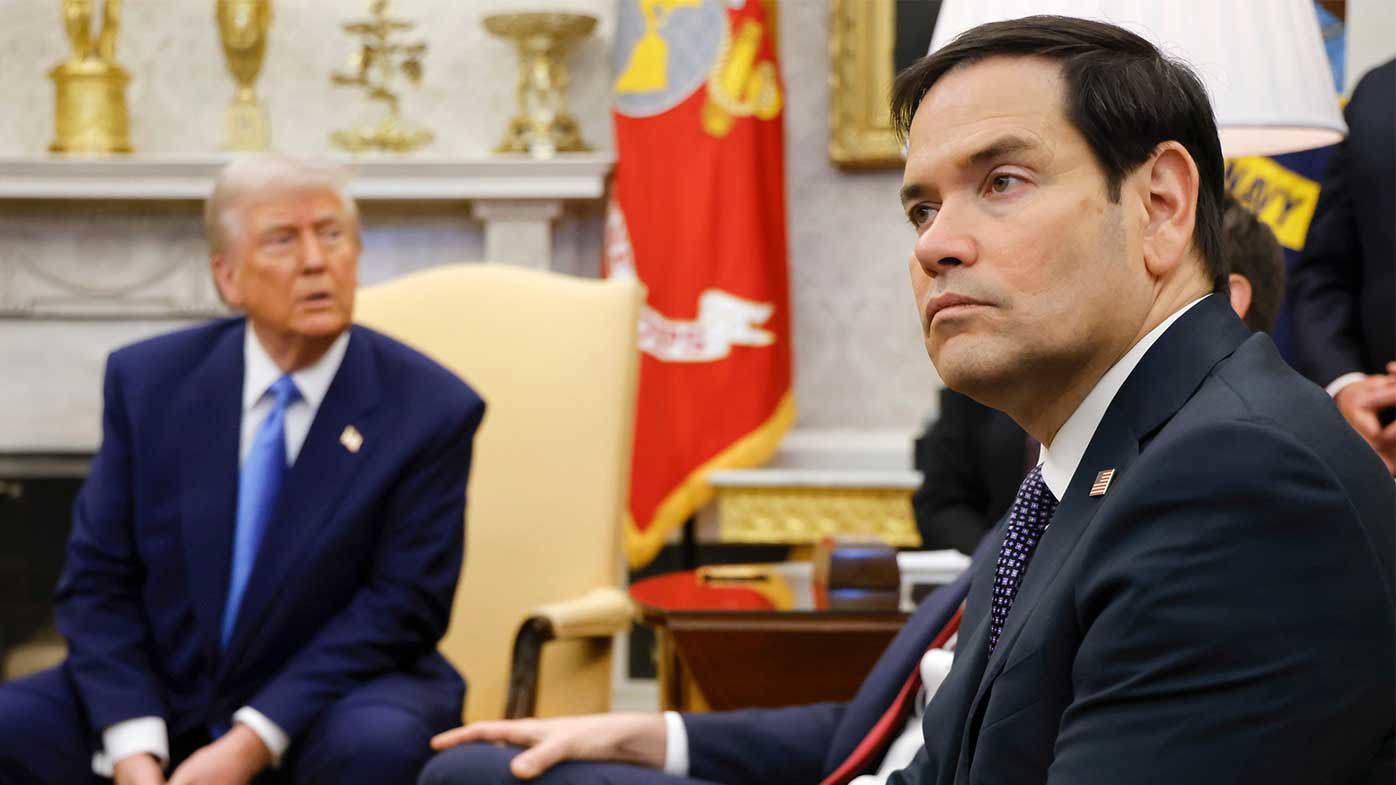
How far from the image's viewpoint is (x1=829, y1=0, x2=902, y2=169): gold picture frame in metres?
4.66

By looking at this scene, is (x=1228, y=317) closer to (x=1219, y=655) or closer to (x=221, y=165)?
(x=1219, y=655)

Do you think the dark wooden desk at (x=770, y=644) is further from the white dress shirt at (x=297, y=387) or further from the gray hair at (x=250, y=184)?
the gray hair at (x=250, y=184)

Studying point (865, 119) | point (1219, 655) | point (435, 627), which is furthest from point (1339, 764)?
point (865, 119)

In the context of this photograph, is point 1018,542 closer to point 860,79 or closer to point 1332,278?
point 1332,278

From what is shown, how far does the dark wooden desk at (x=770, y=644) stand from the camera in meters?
2.36

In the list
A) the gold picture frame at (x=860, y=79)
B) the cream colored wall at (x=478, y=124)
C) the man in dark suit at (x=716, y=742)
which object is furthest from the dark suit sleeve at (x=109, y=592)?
the gold picture frame at (x=860, y=79)

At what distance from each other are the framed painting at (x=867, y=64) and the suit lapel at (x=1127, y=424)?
361 centimetres

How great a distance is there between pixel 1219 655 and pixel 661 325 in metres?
3.61

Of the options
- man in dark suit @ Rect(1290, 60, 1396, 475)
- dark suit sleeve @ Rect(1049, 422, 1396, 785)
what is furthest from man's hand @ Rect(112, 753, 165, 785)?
man in dark suit @ Rect(1290, 60, 1396, 475)

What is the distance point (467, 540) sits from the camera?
119 inches

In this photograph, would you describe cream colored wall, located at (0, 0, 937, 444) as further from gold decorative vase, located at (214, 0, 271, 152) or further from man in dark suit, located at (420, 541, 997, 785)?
man in dark suit, located at (420, 541, 997, 785)

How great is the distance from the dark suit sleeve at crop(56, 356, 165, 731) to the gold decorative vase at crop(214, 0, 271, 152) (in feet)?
7.14

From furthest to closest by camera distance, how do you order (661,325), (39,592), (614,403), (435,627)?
1. (39,592)
2. (661,325)
3. (614,403)
4. (435,627)

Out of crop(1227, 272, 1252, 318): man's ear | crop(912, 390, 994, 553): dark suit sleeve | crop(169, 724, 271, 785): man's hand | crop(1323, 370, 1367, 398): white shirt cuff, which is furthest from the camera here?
crop(912, 390, 994, 553): dark suit sleeve
